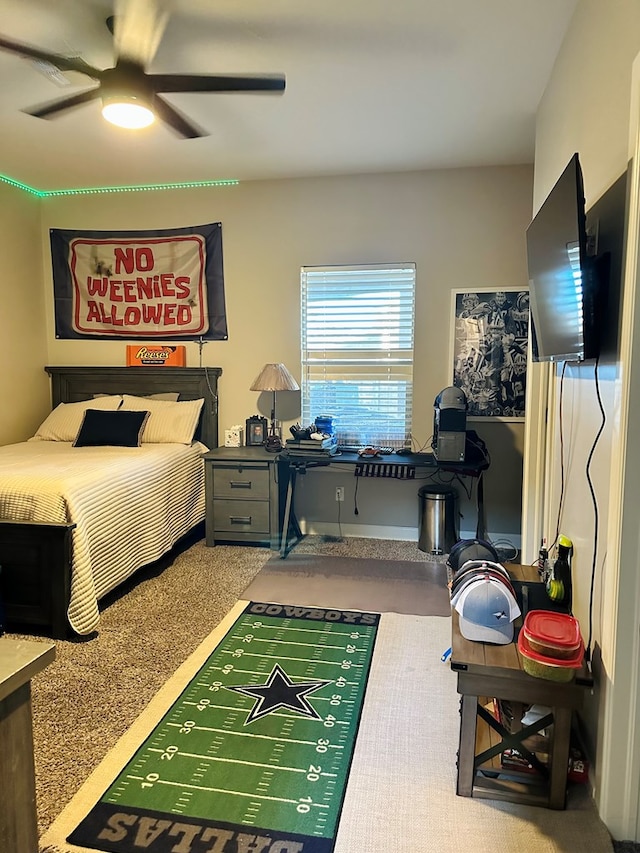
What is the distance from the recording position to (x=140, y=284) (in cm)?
442

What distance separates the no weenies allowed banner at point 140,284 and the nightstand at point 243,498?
110cm

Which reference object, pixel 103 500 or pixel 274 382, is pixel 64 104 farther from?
pixel 274 382

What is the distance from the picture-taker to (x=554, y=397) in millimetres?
2592

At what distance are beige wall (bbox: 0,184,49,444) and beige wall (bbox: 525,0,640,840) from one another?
3.89m

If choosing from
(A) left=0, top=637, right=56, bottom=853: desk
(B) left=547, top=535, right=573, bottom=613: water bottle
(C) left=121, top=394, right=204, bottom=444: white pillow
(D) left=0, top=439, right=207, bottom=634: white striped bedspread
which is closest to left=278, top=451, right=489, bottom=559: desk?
(D) left=0, top=439, right=207, bottom=634: white striped bedspread

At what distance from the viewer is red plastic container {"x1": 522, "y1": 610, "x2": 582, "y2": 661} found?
1582 millimetres

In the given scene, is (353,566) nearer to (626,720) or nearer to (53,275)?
(626,720)

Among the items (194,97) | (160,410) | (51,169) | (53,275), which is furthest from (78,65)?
(53,275)

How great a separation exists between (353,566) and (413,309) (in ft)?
6.15

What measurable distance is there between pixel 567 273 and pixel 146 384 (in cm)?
346

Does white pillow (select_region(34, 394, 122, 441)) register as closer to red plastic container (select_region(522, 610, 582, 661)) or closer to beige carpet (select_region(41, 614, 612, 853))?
beige carpet (select_region(41, 614, 612, 853))

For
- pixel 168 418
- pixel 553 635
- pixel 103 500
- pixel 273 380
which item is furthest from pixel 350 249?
pixel 553 635

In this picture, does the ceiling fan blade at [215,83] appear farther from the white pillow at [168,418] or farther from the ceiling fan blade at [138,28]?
the white pillow at [168,418]

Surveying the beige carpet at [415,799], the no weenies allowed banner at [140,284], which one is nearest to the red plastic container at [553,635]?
the beige carpet at [415,799]
